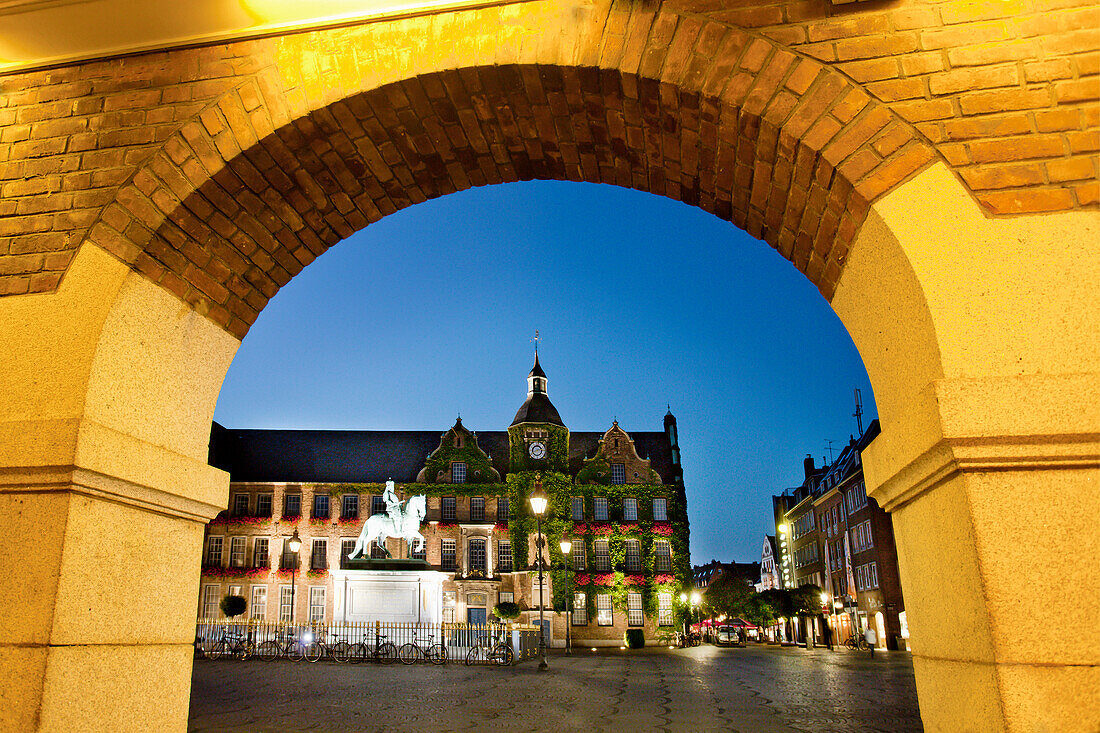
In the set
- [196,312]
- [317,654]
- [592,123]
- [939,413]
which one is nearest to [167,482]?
[196,312]

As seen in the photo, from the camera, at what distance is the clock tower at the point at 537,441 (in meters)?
40.9

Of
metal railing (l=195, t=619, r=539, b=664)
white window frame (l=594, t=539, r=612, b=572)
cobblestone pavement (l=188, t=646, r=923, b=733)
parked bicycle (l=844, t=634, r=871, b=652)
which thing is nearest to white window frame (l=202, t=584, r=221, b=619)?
metal railing (l=195, t=619, r=539, b=664)

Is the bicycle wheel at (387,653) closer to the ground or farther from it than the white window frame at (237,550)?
closer to the ground

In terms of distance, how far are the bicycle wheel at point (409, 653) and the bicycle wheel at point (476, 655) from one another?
1.42m

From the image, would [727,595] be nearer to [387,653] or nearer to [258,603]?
[258,603]

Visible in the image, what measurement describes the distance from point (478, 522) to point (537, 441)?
5450mm

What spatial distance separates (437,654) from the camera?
2091cm

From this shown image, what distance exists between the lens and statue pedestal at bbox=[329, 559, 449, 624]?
21.8 meters

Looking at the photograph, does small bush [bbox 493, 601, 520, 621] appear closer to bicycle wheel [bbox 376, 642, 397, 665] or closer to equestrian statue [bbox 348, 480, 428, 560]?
equestrian statue [bbox 348, 480, 428, 560]

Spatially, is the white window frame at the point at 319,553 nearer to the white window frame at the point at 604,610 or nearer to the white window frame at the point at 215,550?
the white window frame at the point at 215,550

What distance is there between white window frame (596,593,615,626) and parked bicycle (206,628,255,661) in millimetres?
19387


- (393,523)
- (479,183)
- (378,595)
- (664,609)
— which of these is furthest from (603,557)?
(479,183)

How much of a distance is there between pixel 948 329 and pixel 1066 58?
1.15m

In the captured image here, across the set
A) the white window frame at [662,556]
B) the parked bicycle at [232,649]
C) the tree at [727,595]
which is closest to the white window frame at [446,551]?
the white window frame at [662,556]
